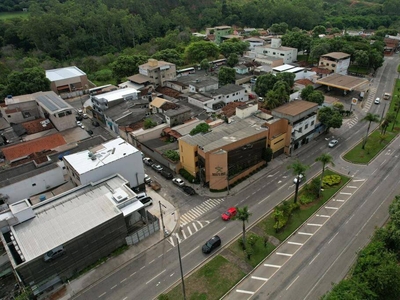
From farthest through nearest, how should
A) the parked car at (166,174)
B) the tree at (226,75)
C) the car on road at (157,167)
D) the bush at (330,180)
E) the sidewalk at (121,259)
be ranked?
the tree at (226,75) → the car on road at (157,167) → the parked car at (166,174) → the bush at (330,180) → the sidewalk at (121,259)

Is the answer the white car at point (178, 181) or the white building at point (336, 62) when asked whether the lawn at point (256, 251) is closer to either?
the white car at point (178, 181)

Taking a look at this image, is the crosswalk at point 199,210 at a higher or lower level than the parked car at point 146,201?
lower

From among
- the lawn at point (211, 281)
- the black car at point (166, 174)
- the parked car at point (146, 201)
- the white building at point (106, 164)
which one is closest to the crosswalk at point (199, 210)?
the parked car at point (146, 201)

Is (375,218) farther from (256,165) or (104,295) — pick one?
(104,295)

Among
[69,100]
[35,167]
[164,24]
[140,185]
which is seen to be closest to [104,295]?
[140,185]

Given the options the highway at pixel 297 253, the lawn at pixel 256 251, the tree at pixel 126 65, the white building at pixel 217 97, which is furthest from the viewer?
the tree at pixel 126 65

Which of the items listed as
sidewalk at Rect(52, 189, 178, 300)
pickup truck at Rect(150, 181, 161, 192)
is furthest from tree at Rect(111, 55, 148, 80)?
sidewalk at Rect(52, 189, 178, 300)

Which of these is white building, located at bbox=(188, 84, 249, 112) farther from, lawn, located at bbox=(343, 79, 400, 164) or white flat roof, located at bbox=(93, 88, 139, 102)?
lawn, located at bbox=(343, 79, 400, 164)
